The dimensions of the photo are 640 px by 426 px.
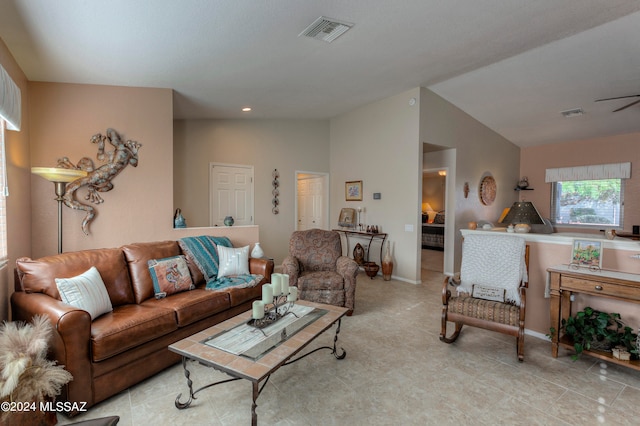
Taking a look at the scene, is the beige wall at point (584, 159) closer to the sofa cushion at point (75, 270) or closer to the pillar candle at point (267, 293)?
the pillar candle at point (267, 293)

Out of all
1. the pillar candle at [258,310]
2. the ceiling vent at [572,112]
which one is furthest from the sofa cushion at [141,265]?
the ceiling vent at [572,112]

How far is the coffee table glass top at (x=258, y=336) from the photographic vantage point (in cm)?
186

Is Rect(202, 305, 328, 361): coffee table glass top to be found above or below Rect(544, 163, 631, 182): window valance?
below

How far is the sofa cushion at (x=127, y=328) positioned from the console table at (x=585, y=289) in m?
3.22

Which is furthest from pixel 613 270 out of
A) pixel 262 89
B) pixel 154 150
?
pixel 154 150

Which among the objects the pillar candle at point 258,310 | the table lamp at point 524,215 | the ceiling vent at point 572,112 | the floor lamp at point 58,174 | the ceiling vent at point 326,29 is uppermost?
the ceiling vent at point 572,112

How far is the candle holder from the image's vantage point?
2.21 metres

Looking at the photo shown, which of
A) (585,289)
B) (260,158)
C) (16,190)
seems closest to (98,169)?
(16,190)

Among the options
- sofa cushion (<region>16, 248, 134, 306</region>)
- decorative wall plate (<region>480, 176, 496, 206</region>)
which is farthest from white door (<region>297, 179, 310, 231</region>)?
sofa cushion (<region>16, 248, 134, 306</region>)

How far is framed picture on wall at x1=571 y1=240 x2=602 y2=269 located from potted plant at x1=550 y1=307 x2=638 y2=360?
38cm

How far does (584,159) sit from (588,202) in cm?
97

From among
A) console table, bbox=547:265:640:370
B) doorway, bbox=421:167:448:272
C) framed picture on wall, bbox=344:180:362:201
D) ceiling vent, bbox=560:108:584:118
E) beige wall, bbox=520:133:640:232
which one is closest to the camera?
console table, bbox=547:265:640:370

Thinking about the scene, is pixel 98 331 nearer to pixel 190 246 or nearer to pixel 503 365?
pixel 190 246

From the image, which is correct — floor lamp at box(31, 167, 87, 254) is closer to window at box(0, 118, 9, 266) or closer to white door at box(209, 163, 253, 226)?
window at box(0, 118, 9, 266)
